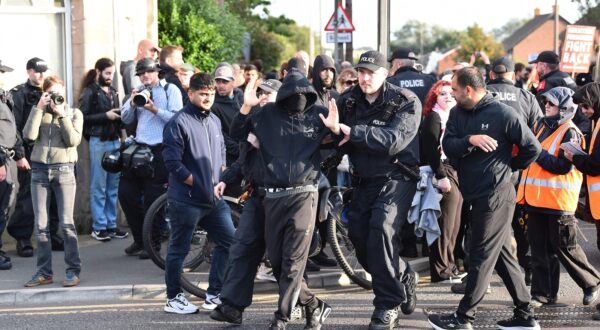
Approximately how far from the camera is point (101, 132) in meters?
10.7

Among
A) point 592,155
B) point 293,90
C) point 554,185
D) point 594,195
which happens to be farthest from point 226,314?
point 594,195

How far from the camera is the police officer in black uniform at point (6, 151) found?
890cm

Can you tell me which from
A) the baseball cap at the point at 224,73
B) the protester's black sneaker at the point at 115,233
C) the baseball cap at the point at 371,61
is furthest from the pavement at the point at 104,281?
the baseball cap at the point at 371,61

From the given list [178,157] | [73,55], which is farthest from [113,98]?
[178,157]

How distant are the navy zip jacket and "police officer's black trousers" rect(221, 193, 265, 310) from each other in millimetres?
678

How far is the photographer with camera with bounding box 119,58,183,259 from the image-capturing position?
9.41m

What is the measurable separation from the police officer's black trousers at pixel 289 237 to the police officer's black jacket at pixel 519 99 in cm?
276

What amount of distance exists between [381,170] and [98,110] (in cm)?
477

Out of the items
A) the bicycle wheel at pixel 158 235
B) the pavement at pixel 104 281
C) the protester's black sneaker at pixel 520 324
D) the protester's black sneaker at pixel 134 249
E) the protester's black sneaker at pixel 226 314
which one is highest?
the bicycle wheel at pixel 158 235

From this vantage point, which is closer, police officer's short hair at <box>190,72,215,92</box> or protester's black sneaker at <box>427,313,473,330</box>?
protester's black sneaker at <box>427,313,473,330</box>

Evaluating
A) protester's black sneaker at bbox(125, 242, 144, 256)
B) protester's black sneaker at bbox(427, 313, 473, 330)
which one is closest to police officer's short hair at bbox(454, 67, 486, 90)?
protester's black sneaker at bbox(427, 313, 473, 330)

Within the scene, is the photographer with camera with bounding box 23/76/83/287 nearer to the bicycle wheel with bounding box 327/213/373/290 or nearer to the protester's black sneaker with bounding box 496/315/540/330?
the bicycle wheel with bounding box 327/213/373/290

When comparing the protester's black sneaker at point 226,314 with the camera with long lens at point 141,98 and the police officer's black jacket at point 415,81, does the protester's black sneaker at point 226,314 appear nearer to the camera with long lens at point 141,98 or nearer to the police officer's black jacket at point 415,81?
the camera with long lens at point 141,98

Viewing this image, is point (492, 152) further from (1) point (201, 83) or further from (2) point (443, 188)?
(1) point (201, 83)
